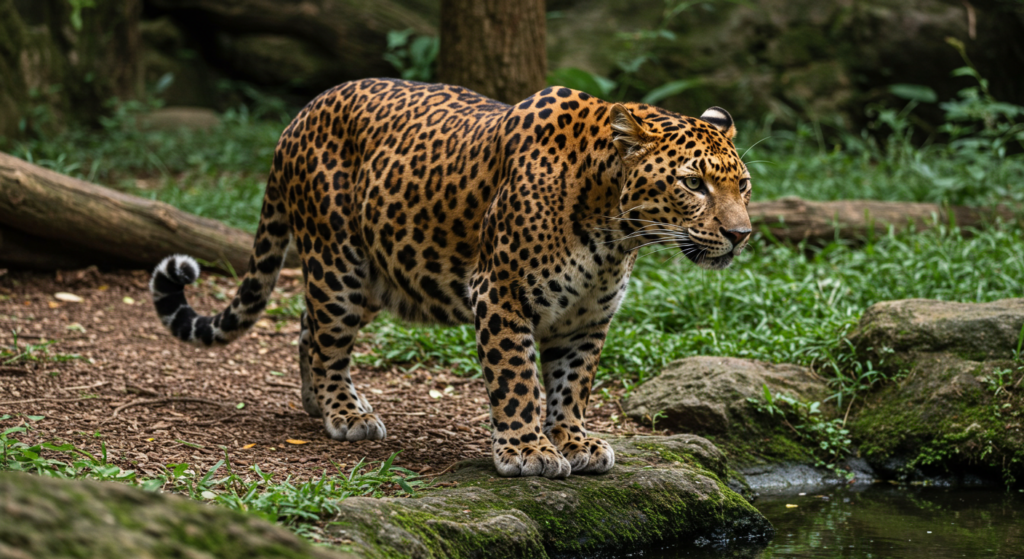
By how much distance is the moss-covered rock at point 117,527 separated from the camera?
204 cm

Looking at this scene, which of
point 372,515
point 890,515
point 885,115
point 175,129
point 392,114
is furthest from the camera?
point 175,129

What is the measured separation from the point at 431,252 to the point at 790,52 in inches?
471

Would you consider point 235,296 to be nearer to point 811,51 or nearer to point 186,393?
point 186,393

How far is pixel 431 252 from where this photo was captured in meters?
5.04

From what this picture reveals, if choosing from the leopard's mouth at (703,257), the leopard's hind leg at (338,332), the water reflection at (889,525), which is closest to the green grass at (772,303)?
the water reflection at (889,525)

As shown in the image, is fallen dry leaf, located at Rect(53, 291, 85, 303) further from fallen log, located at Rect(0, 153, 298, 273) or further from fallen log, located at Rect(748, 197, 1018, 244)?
fallen log, located at Rect(748, 197, 1018, 244)

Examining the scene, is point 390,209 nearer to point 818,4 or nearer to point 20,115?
point 20,115

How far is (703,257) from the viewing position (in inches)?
172


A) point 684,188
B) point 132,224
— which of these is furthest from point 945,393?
point 132,224

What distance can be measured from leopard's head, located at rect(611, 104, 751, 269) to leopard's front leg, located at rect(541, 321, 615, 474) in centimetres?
73

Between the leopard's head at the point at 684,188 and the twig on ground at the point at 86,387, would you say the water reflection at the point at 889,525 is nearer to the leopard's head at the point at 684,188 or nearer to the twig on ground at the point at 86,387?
the leopard's head at the point at 684,188

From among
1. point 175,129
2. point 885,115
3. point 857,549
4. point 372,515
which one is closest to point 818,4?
point 885,115

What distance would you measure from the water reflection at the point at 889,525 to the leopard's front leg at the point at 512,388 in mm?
711

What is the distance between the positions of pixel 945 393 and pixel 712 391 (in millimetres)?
1445
